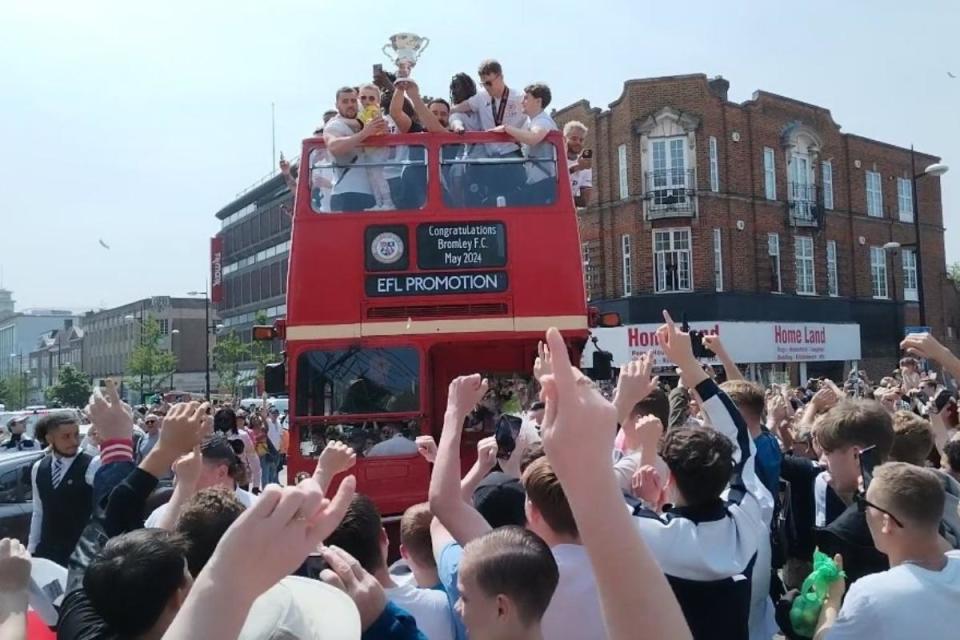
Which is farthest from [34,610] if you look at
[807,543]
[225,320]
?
[225,320]

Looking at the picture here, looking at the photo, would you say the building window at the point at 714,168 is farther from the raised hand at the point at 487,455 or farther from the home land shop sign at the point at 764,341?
the raised hand at the point at 487,455

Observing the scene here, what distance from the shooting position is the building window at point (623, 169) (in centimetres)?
3052

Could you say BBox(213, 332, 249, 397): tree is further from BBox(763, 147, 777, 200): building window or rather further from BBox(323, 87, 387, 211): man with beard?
BBox(323, 87, 387, 211): man with beard

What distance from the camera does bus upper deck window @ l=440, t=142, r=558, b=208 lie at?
25.2 ft

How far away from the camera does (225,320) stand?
2717 inches

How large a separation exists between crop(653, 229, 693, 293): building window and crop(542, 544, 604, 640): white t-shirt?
27.8 metres

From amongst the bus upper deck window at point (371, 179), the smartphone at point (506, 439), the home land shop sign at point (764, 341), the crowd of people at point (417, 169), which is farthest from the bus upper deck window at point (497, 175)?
the home land shop sign at point (764, 341)

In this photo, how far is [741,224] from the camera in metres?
30.7

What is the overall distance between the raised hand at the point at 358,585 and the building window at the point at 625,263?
28.7 meters

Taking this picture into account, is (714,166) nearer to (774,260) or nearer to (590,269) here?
(774,260)

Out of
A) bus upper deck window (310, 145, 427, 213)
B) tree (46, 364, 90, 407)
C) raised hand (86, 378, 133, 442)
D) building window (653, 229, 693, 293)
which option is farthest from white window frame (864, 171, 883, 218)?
tree (46, 364, 90, 407)

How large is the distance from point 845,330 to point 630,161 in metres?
11.6

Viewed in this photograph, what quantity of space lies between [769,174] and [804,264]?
406 cm

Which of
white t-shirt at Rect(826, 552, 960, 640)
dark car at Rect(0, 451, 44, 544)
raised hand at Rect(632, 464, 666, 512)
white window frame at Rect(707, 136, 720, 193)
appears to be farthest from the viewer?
white window frame at Rect(707, 136, 720, 193)
